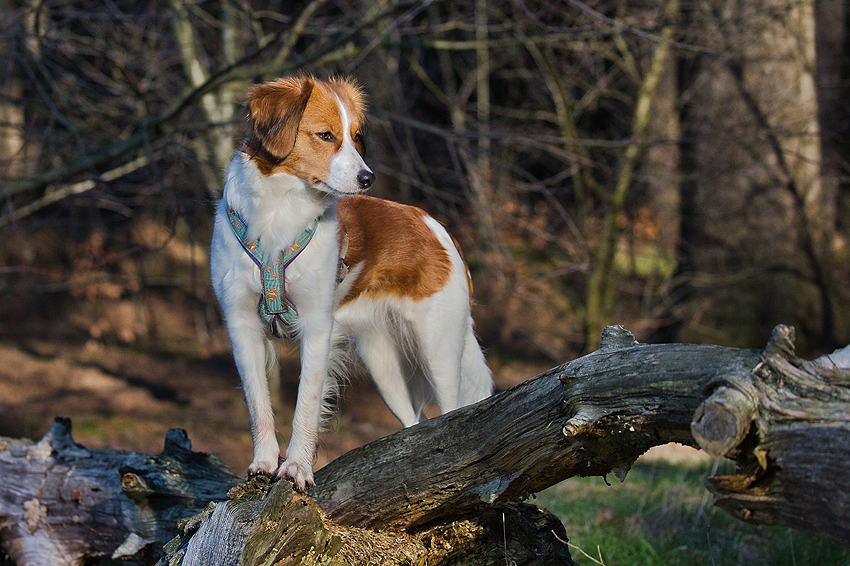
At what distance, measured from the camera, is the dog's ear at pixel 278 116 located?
282 centimetres

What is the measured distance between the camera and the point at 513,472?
2.23 m

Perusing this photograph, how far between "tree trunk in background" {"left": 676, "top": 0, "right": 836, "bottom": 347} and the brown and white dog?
513cm

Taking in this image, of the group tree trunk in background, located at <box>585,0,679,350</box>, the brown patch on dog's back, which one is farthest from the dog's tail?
tree trunk in background, located at <box>585,0,679,350</box>

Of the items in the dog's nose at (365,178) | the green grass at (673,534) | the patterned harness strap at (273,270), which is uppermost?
the dog's nose at (365,178)

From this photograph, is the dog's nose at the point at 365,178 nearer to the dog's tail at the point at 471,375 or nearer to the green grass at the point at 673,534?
the dog's tail at the point at 471,375

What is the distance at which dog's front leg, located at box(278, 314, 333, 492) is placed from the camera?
273 cm

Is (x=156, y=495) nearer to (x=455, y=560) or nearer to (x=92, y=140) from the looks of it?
(x=455, y=560)

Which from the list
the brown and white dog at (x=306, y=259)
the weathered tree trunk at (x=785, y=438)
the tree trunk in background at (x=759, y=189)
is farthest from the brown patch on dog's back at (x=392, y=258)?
the tree trunk in background at (x=759, y=189)

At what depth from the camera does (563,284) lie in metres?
9.96

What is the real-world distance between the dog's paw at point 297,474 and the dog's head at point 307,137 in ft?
3.46

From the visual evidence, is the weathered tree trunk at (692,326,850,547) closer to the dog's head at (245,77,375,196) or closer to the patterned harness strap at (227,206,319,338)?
the dog's head at (245,77,375,196)

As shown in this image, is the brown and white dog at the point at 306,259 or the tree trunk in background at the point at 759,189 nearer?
the brown and white dog at the point at 306,259

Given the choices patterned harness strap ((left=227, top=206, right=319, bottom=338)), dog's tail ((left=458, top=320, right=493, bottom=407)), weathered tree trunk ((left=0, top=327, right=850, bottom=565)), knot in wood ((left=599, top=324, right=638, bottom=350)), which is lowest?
weathered tree trunk ((left=0, top=327, right=850, bottom=565))

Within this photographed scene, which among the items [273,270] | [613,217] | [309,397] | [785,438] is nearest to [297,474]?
[309,397]
